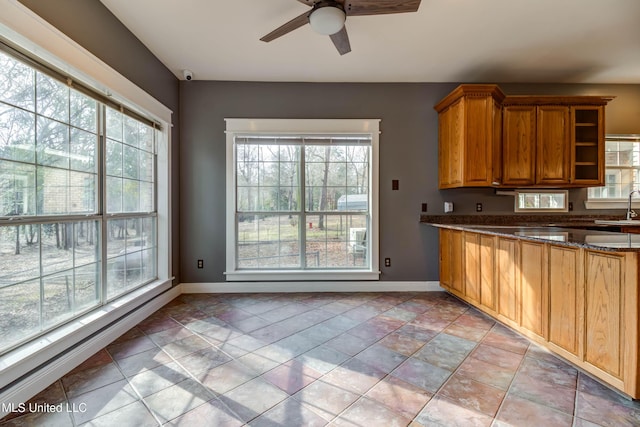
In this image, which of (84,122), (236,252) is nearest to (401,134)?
(236,252)

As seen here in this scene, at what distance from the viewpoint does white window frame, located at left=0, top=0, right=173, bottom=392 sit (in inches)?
57.3

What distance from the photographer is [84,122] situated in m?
2.05

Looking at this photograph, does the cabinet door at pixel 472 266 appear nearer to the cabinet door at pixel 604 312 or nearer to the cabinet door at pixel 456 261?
the cabinet door at pixel 456 261

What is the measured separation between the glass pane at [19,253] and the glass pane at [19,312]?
0.05m

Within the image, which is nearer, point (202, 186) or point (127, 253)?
point (127, 253)

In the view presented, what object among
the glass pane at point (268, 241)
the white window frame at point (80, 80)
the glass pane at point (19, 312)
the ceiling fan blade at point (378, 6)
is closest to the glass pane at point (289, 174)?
the glass pane at point (268, 241)

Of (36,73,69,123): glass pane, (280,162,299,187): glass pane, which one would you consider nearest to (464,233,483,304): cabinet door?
(280,162,299,187): glass pane

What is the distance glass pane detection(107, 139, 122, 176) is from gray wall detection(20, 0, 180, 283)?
0.62 metres

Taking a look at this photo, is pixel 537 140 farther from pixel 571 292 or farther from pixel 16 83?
pixel 16 83

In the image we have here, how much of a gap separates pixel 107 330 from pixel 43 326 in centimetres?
45

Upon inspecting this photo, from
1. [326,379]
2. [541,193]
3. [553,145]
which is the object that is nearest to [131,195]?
[326,379]

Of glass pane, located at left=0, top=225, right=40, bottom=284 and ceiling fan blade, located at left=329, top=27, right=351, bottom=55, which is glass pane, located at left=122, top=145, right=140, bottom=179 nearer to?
glass pane, located at left=0, top=225, right=40, bottom=284

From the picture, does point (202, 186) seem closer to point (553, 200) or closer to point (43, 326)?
point (43, 326)

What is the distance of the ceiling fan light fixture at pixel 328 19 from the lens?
72.7 inches
